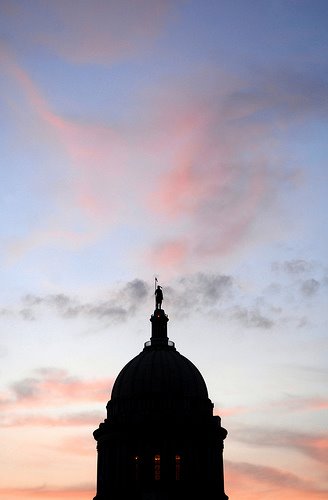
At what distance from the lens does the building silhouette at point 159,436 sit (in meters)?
123

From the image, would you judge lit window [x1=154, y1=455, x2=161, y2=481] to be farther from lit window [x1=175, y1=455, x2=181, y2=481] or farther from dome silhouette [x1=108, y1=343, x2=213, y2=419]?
dome silhouette [x1=108, y1=343, x2=213, y2=419]

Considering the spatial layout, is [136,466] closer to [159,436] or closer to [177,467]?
[159,436]

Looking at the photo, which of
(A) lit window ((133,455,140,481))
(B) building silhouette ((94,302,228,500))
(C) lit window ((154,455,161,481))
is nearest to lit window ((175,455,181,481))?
(B) building silhouette ((94,302,228,500))

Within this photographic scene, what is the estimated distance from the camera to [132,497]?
12206cm

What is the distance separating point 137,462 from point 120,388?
10.9 m

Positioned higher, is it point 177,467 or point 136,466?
point 136,466

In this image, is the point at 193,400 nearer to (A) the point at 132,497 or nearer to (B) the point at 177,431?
(B) the point at 177,431

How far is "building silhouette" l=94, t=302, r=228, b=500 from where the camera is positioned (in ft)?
402

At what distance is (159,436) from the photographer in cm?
12519

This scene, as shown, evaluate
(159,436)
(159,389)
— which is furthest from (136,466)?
(159,389)

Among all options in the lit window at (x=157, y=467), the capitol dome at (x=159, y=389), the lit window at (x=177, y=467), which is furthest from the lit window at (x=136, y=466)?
the capitol dome at (x=159, y=389)

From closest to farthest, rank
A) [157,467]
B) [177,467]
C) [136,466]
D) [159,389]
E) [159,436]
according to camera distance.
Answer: [157,467] → [177,467] → [136,466] → [159,436] → [159,389]

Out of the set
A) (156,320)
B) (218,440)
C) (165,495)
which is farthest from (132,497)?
(156,320)

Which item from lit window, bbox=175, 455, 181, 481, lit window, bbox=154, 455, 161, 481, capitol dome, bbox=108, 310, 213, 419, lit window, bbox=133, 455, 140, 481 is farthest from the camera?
capitol dome, bbox=108, 310, 213, 419
